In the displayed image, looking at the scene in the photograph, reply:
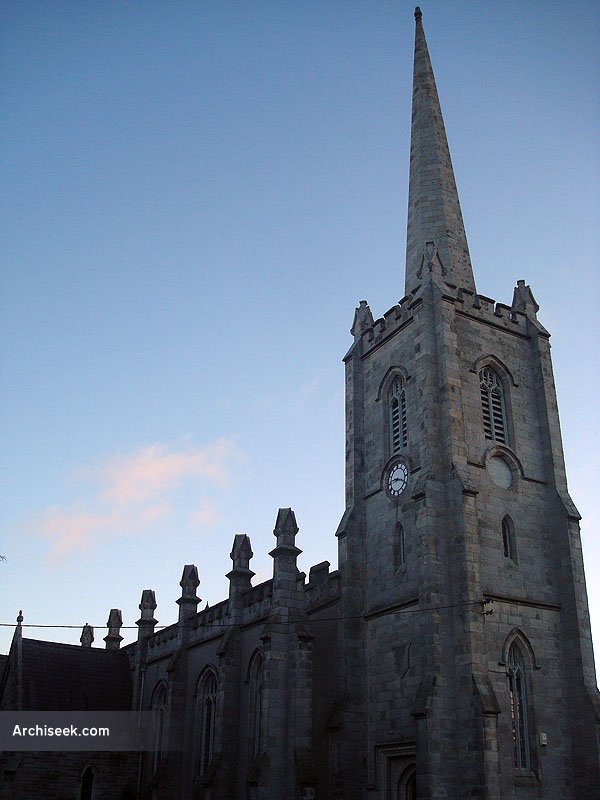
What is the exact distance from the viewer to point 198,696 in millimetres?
37438

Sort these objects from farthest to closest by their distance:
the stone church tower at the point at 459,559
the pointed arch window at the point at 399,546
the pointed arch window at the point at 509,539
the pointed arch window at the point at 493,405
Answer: the pointed arch window at the point at 493,405
the pointed arch window at the point at 399,546
the pointed arch window at the point at 509,539
the stone church tower at the point at 459,559

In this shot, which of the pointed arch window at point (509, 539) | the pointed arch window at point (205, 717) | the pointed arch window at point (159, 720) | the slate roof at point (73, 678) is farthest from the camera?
the slate roof at point (73, 678)

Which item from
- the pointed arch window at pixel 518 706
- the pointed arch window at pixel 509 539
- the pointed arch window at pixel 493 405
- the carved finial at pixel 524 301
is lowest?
the pointed arch window at pixel 518 706

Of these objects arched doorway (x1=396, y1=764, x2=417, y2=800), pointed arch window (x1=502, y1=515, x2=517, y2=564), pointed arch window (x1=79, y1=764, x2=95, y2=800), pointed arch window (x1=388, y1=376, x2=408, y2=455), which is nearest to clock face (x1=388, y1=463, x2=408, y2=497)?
pointed arch window (x1=388, y1=376, x2=408, y2=455)

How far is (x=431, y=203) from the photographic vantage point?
35438mm

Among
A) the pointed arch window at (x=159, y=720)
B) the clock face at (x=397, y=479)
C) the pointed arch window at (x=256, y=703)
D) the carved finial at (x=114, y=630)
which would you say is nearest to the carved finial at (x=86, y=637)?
the carved finial at (x=114, y=630)

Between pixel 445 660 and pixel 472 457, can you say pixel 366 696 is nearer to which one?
pixel 445 660

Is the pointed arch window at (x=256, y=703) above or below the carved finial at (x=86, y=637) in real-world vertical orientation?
below

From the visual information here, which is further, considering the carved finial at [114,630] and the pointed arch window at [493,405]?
the carved finial at [114,630]

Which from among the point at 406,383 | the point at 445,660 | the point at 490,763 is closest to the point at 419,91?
the point at 406,383

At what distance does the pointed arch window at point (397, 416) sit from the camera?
100 ft

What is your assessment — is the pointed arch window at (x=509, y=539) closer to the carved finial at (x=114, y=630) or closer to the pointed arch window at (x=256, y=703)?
the pointed arch window at (x=256, y=703)

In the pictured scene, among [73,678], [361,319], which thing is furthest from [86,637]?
[361,319]

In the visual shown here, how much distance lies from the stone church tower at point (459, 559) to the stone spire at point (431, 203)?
149 millimetres
